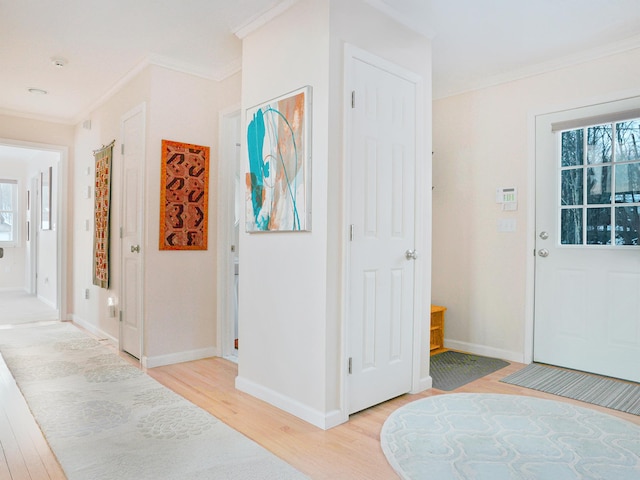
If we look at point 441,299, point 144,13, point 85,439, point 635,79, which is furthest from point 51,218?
point 635,79

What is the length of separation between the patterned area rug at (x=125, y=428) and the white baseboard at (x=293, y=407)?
1.22 ft

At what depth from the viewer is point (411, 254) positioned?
9.11 feet

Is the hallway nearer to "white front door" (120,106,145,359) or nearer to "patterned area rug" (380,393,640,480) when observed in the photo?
"white front door" (120,106,145,359)

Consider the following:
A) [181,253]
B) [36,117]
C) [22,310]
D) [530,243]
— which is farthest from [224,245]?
[22,310]

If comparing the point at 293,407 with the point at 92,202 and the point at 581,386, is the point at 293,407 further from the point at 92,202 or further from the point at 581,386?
the point at 92,202

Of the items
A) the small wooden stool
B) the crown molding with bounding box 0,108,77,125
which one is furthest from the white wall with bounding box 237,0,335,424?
the crown molding with bounding box 0,108,77,125

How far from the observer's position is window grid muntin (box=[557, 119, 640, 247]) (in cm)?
310

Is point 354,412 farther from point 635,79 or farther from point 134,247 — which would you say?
point 635,79

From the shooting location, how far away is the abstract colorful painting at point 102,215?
4.15 m

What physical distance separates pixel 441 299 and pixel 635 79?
2.27 metres

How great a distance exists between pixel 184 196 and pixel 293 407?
6.43 ft

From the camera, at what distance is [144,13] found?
2.78m

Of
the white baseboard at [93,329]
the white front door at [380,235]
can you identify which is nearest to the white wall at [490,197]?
the white front door at [380,235]

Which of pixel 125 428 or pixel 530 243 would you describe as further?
pixel 530 243
